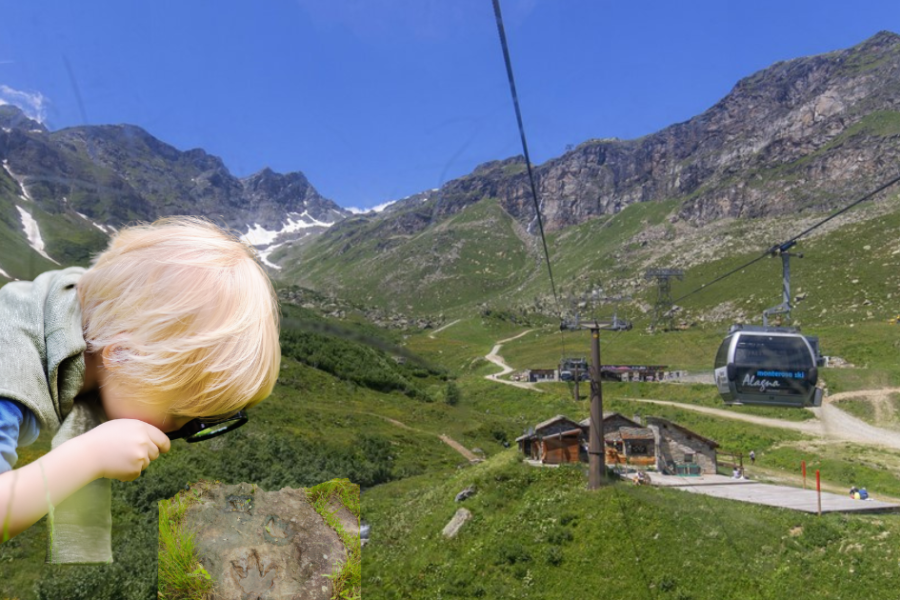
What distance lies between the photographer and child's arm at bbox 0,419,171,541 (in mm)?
812

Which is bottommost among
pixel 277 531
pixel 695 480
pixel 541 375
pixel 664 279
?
pixel 541 375

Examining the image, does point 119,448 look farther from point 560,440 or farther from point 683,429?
point 683,429

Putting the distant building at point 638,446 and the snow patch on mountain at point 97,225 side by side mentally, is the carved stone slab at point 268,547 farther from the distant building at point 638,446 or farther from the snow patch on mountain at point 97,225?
the distant building at point 638,446

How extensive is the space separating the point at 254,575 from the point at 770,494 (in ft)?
79.7

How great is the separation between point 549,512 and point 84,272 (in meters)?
18.8

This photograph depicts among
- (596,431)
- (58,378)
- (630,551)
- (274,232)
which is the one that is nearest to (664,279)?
(596,431)

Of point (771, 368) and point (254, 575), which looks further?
point (771, 368)

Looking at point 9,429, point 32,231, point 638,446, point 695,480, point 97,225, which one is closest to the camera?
point 9,429

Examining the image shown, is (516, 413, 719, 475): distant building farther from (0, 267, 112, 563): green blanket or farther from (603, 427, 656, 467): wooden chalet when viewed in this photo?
(0, 267, 112, 563): green blanket

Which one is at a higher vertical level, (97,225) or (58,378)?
(97,225)

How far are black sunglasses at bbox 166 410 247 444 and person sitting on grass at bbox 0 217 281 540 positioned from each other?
0.02m

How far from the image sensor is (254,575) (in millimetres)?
3162

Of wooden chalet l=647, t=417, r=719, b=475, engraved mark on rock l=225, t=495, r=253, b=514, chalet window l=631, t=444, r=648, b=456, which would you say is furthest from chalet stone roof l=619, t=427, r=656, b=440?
engraved mark on rock l=225, t=495, r=253, b=514

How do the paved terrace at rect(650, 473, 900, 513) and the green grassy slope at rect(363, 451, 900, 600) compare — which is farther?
the paved terrace at rect(650, 473, 900, 513)
